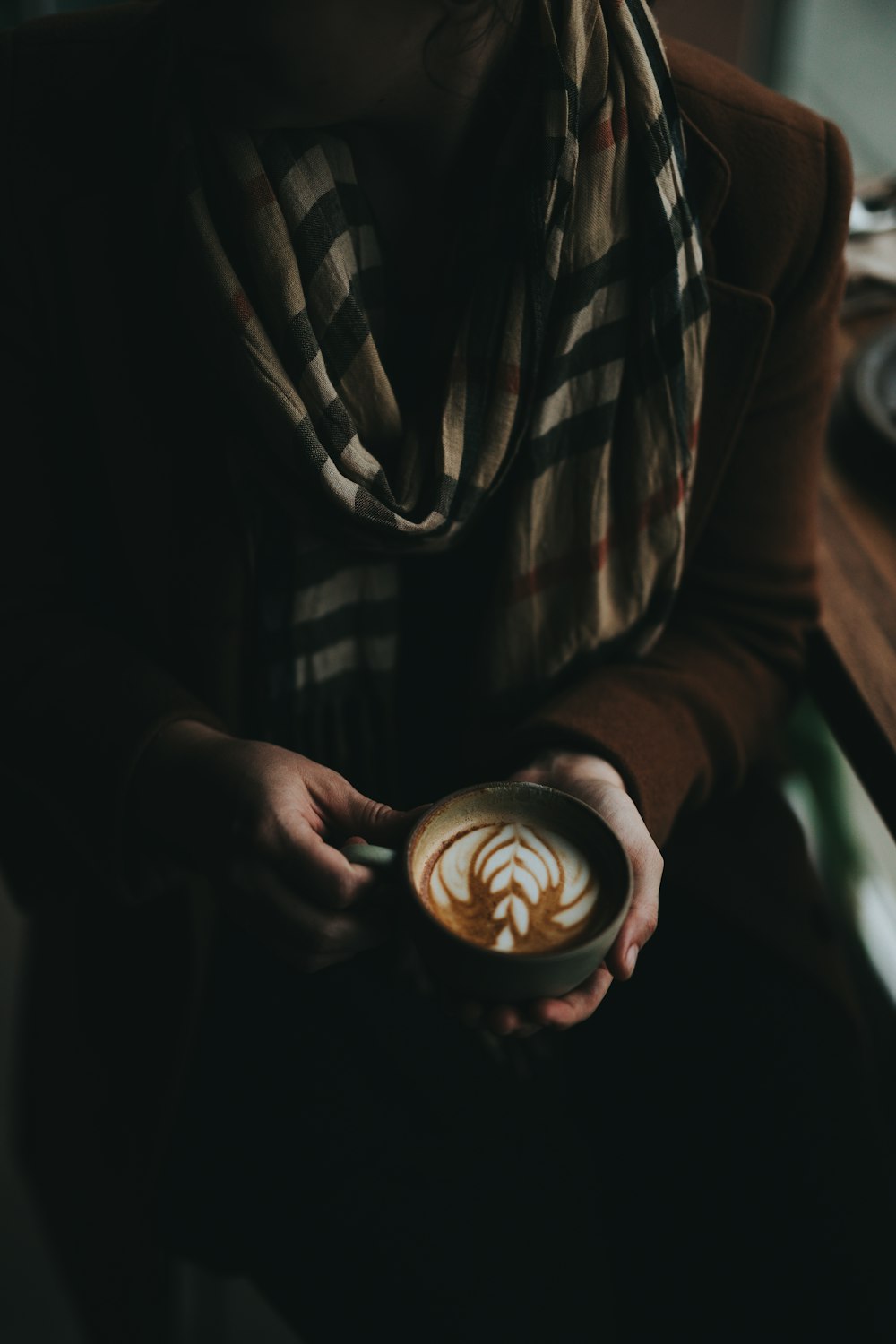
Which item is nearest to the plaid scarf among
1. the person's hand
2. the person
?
the person

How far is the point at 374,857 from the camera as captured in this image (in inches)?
27.7

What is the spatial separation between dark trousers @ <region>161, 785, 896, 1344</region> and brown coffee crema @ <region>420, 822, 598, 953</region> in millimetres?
323

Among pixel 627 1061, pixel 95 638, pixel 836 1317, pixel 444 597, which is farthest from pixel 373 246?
pixel 836 1317

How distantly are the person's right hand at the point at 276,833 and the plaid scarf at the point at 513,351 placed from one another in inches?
6.4

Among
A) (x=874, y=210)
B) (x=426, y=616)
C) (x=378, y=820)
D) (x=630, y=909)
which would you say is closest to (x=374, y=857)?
(x=378, y=820)

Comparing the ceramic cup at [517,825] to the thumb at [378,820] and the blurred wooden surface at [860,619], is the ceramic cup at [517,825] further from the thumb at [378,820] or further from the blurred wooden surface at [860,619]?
the blurred wooden surface at [860,619]

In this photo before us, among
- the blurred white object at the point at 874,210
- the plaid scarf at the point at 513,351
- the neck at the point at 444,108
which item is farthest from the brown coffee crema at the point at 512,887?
the blurred white object at the point at 874,210

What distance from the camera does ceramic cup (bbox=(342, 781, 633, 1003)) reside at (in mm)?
628

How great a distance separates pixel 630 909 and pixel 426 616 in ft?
1.33

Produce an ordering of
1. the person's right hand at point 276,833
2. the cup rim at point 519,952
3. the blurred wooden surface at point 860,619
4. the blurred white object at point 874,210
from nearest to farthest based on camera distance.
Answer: the cup rim at point 519,952
the person's right hand at point 276,833
the blurred wooden surface at point 860,619
the blurred white object at point 874,210

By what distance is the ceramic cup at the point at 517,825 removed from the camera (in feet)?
2.06

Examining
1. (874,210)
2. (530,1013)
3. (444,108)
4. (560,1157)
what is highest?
(444,108)

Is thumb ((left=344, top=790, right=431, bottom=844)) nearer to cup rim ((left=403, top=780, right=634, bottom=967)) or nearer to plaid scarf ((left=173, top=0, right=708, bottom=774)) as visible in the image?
cup rim ((left=403, top=780, right=634, bottom=967))

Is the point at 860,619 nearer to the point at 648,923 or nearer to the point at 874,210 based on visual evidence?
the point at 648,923
